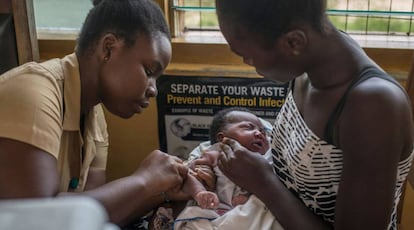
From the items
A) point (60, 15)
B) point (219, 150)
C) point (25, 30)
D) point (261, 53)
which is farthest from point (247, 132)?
point (60, 15)

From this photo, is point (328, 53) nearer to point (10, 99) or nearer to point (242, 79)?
point (10, 99)

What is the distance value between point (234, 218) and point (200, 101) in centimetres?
73

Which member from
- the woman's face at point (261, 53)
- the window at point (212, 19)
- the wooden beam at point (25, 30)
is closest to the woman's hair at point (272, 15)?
the woman's face at point (261, 53)

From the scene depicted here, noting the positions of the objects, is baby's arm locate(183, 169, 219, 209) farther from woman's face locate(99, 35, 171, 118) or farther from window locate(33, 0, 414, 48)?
window locate(33, 0, 414, 48)

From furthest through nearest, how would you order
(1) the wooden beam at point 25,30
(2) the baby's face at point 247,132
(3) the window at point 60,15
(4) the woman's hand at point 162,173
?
(3) the window at point 60,15, (1) the wooden beam at point 25,30, (2) the baby's face at point 247,132, (4) the woman's hand at point 162,173

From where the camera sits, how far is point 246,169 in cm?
145

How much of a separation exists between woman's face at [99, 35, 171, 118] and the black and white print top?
342mm

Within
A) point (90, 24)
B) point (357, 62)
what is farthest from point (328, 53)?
point (90, 24)

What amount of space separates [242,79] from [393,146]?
1008 millimetres

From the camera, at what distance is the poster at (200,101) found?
207 cm

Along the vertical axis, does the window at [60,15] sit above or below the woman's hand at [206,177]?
above

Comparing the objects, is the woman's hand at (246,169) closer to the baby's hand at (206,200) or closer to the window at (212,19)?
the baby's hand at (206,200)

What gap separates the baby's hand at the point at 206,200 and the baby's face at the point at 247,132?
0.86 feet

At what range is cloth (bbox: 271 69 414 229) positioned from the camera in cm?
124
